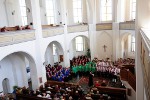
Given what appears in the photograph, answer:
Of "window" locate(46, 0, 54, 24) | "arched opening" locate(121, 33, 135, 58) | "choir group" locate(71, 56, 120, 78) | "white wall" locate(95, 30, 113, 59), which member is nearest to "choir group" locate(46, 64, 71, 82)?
"choir group" locate(71, 56, 120, 78)

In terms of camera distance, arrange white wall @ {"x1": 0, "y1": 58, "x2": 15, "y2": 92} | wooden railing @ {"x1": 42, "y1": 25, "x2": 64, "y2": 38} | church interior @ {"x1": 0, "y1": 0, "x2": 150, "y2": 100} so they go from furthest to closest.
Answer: wooden railing @ {"x1": 42, "y1": 25, "x2": 64, "y2": 38} → white wall @ {"x1": 0, "y1": 58, "x2": 15, "y2": 92} → church interior @ {"x1": 0, "y1": 0, "x2": 150, "y2": 100}

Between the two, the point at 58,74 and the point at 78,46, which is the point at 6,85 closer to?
the point at 58,74

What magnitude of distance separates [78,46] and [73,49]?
904mm

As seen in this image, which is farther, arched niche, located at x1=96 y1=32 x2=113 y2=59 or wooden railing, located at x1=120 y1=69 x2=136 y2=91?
arched niche, located at x1=96 y1=32 x2=113 y2=59

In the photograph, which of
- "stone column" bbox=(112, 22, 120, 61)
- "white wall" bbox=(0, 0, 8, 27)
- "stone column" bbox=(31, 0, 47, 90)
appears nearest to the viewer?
"stone column" bbox=(31, 0, 47, 90)

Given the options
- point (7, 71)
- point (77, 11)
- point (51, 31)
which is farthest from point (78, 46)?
point (7, 71)

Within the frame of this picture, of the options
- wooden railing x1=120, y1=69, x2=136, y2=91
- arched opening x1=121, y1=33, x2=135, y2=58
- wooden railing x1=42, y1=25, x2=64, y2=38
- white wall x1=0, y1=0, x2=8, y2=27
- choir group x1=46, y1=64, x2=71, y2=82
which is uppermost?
white wall x1=0, y1=0, x2=8, y2=27

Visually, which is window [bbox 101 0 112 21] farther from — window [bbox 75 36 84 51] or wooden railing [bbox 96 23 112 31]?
window [bbox 75 36 84 51]

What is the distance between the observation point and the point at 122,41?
68.5 feet

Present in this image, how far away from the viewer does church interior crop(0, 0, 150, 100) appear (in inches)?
460

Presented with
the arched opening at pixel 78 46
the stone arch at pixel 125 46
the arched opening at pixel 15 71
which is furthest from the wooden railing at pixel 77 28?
the arched opening at pixel 15 71

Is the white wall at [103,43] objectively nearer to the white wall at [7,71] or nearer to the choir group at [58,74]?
the choir group at [58,74]

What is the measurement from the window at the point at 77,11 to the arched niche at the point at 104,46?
13.1 feet

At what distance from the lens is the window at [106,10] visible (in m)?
21.7
